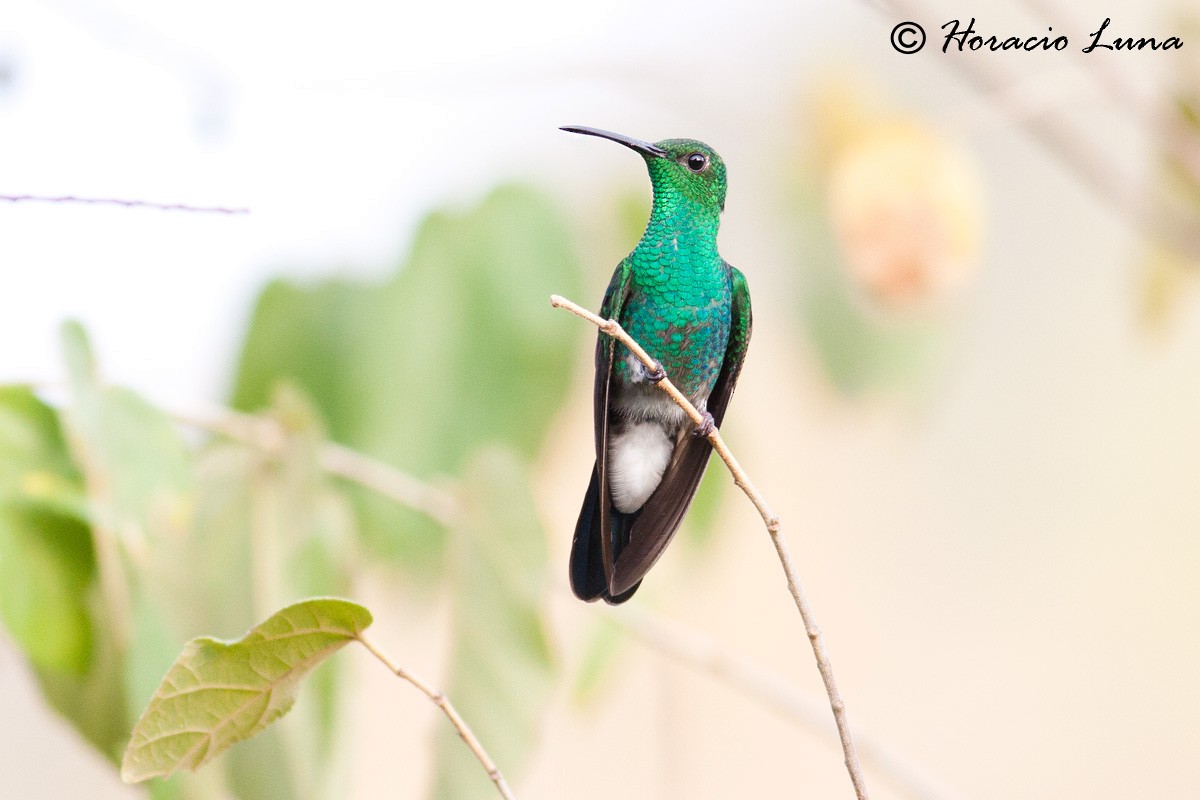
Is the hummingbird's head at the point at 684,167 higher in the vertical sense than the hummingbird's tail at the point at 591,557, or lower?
higher

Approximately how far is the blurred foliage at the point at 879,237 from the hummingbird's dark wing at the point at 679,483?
28.6 inches

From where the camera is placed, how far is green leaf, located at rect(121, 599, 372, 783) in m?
0.64

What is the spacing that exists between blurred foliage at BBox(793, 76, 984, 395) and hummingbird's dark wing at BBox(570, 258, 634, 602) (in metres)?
0.85

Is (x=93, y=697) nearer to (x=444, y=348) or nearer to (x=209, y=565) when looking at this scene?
(x=209, y=565)

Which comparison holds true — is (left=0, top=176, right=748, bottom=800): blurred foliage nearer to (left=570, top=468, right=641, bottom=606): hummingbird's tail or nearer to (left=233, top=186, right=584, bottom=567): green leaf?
(left=233, top=186, right=584, bottom=567): green leaf

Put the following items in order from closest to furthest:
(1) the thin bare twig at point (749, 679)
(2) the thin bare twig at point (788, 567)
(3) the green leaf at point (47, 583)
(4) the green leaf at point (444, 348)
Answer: (2) the thin bare twig at point (788, 567) < (3) the green leaf at point (47, 583) < (1) the thin bare twig at point (749, 679) < (4) the green leaf at point (444, 348)

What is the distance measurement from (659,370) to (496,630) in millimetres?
813

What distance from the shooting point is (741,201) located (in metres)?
2.76

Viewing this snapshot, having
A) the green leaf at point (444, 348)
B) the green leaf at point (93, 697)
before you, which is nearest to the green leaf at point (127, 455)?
the green leaf at point (93, 697)

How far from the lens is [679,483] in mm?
636

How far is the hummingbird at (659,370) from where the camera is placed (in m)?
0.58

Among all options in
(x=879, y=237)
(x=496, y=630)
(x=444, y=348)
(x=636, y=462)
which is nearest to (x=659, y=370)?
(x=636, y=462)

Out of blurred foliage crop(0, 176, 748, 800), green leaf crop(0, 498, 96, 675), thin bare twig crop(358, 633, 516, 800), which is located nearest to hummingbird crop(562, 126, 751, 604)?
thin bare twig crop(358, 633, 516, 800)

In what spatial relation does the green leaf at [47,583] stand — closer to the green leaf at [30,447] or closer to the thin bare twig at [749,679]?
the green leaf at [30,447]
